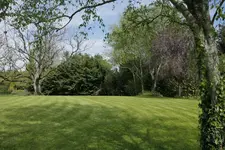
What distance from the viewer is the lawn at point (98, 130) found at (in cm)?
616

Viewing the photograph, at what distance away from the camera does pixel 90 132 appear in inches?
278

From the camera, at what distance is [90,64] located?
3453 centimetres

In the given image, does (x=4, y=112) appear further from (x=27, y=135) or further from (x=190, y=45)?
(x=190, y=45)

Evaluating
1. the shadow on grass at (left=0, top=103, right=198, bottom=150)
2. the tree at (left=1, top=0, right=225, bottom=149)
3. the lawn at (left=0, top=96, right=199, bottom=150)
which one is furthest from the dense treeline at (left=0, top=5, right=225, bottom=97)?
the tree at (left=1, top=0, right=225, bottom=149)

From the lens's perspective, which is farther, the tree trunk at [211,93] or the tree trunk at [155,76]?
the tree trunk at [155,76]

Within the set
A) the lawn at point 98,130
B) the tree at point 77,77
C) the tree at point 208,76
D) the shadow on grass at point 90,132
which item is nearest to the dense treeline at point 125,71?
the tree at point 77,77

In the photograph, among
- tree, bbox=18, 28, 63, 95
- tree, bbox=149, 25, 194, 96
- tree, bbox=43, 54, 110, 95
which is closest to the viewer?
tree, bbox=149, 25, 194, 96

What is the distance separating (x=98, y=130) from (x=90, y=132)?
33cm

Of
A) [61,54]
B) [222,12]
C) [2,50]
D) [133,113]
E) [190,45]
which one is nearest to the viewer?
A: [222,12]

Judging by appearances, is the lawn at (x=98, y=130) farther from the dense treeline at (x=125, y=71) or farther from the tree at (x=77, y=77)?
the tree at (x=77, y=77)

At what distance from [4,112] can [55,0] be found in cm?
632

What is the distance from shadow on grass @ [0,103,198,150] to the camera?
614 centimetres

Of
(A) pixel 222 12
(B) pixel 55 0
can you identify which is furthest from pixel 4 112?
(A) pixel 222 12

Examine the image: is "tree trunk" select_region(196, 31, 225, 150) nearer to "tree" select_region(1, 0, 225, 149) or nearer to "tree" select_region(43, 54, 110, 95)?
"tree" select_region(1, 0, 225, 149)
